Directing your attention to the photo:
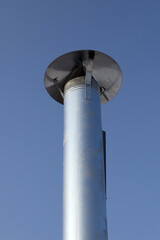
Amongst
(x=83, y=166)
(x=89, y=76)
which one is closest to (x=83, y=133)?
(x=83, y=166)

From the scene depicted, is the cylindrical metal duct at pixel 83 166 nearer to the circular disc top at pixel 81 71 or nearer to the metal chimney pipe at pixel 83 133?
the metal chimney pipe at pixel 83 133

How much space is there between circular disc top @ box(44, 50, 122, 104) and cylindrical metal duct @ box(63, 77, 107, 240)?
851 mm

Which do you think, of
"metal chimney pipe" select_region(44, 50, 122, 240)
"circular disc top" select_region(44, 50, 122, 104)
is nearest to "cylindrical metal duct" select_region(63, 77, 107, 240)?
"metal chimney pipe" select_region(44, 50, 122, 240)

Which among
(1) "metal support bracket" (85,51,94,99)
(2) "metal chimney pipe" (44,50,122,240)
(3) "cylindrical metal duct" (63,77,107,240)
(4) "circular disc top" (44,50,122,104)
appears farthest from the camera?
(4) "circular disc top" (44,50,122,104)

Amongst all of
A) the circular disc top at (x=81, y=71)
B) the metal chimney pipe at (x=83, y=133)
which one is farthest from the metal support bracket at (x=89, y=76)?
the circular disc top at (x=81, y=71)

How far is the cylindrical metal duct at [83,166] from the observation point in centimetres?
1216

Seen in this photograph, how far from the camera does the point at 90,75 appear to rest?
15047mm

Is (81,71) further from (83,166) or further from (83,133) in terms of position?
(83,166)

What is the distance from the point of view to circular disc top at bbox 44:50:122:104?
51.0 ft

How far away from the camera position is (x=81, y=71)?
16062 mm

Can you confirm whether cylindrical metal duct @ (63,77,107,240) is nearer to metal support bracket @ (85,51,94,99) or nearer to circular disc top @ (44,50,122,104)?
metal support bracket @ (85,51,94,99)

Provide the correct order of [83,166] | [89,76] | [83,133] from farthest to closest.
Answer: [89,76] < [83,133] < [83,166]

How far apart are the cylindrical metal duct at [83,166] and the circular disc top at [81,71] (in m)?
0.85

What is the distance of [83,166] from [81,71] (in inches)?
188
